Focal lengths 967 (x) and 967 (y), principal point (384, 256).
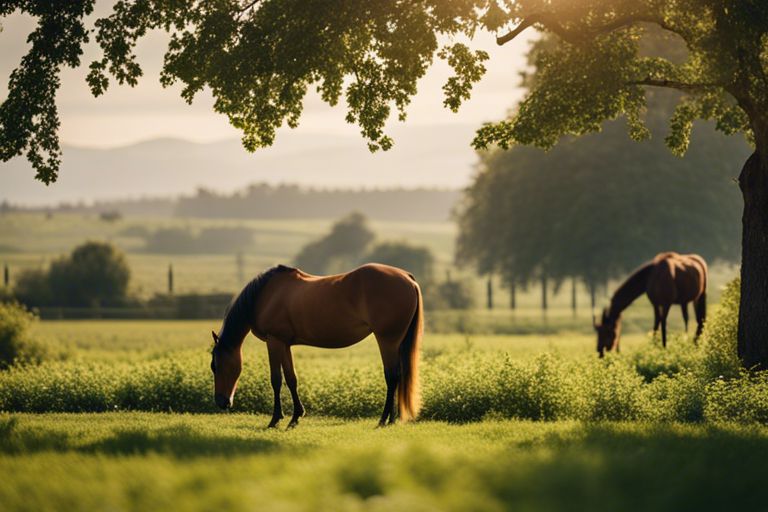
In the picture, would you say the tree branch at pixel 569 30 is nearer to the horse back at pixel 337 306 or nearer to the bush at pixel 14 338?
the horse back at pixel 337 306

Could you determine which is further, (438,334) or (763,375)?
(438,334)

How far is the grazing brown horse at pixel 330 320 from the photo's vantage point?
14.2 meters

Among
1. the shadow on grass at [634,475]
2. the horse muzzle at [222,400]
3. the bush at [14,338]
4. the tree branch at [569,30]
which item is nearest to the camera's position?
the shadow on grass at [634,475]

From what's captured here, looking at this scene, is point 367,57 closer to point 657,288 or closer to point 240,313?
point 240,313

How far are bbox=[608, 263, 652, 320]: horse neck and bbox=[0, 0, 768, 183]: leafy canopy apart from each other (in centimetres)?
937

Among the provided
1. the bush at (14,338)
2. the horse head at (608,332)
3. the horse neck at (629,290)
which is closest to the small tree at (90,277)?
the bush at (14,338)

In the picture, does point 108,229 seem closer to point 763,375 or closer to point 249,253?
point 249,253

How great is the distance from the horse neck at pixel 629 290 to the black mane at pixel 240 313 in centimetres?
1374

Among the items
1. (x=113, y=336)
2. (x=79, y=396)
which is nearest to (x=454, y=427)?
(x=79, y=396)

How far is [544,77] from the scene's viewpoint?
17.3 meters

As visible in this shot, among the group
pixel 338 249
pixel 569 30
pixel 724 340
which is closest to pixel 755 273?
pixel 724 340

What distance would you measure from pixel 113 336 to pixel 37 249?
8791 cm

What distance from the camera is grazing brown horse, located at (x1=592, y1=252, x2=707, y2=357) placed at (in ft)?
83.4

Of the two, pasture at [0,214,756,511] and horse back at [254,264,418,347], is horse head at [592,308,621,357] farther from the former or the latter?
horse back at [254,264,418,347]
